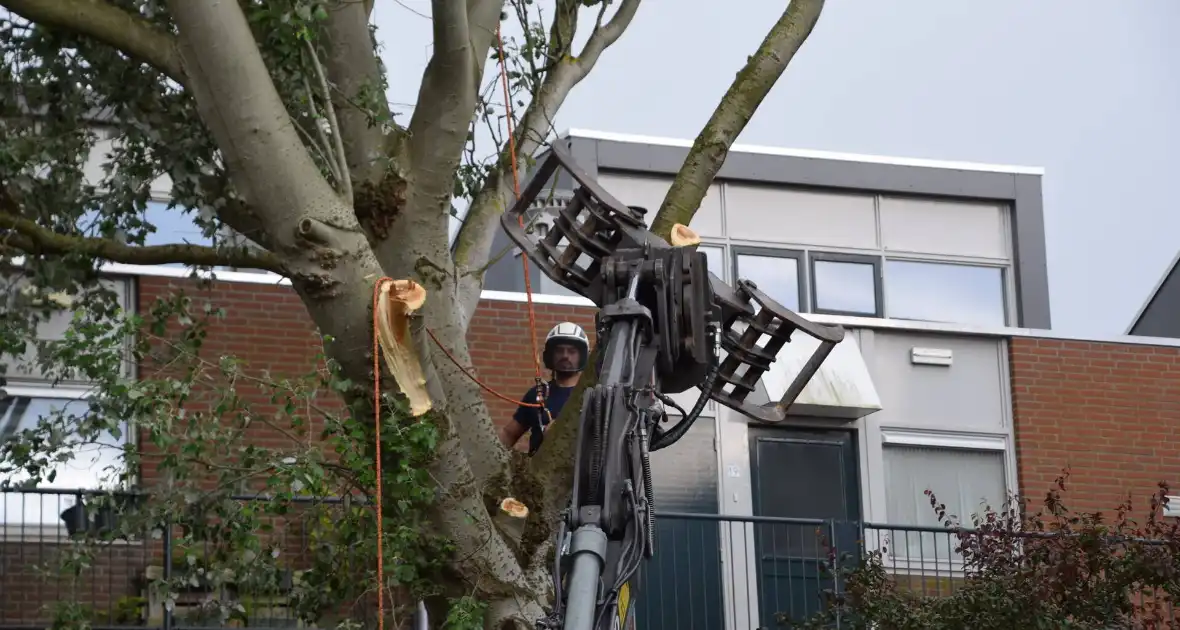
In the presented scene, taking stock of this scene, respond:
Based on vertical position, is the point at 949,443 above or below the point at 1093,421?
below

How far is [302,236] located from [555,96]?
319cm

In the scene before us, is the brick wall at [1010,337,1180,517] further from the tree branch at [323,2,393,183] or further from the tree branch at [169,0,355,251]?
the tree branch at [169,0,355,251]

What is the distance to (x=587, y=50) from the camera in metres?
13.3

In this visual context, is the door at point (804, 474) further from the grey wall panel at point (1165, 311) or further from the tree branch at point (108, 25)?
the tree branch at point (108, 25)

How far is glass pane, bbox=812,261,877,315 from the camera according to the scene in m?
22.1

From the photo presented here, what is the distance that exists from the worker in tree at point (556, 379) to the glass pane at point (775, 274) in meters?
8.41

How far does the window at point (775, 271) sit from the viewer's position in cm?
2173

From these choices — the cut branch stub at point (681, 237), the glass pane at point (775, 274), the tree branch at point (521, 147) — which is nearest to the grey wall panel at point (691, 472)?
the glass pane at point (775, 274)

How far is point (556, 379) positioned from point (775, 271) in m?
9.01

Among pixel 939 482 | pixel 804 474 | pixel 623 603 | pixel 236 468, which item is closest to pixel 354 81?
pixel 236 468

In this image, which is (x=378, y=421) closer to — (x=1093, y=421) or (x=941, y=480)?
(x=941, y=480)

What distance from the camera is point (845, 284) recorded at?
22344 mm

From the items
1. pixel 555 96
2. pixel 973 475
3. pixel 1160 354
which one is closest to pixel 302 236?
pixel 555 96

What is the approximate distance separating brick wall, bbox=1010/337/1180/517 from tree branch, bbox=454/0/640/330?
27.4 feet
